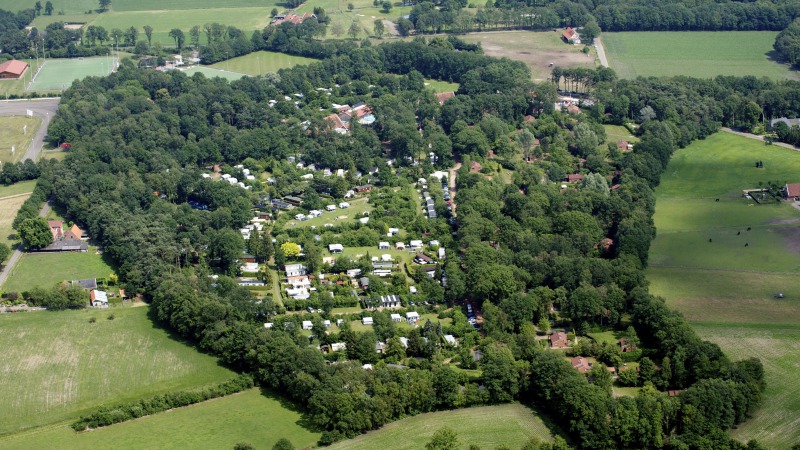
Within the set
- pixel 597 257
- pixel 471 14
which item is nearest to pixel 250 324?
pixel 597 257

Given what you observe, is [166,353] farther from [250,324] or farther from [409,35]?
[409,35]

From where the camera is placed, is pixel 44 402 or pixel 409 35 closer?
pixel 44 402

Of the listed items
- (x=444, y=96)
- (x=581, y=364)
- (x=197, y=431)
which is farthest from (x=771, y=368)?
(x=444, y=96)

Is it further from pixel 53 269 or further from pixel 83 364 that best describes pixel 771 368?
pixel 53 269

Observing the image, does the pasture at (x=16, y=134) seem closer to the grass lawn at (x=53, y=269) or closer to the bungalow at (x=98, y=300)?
the grass lawn at (x=53, y=269)

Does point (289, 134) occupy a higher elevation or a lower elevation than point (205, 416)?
higher

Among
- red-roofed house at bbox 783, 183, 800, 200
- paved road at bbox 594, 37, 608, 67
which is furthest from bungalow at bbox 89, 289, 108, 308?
paved road at bbox 594, 37, 608, 67
